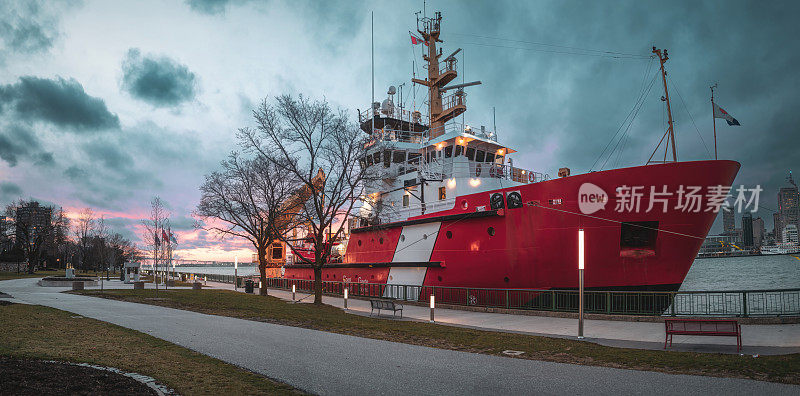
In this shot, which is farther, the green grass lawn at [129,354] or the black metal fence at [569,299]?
the black metal fence at [569,299]

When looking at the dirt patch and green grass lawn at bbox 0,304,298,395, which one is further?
green grass lawn at bbox 0,304,298,395

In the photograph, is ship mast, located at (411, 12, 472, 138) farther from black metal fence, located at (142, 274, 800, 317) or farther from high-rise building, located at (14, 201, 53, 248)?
high-rise building, located at (14, 201, 53, 248)

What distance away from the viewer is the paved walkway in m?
9.69

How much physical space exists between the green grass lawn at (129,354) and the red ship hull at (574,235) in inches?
488

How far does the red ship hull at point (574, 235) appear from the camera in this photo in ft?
48.9

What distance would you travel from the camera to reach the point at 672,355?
341 inches

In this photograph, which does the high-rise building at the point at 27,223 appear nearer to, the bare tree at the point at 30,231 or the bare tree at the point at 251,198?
the bare tree at the point at 30,231

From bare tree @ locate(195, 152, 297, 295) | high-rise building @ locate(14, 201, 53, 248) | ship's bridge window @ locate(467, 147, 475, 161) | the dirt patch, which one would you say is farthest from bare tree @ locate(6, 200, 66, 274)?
the dirt patch

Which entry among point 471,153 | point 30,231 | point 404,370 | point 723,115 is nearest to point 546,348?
point 404,370

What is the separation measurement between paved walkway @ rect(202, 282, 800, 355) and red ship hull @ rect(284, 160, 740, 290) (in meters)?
1.99

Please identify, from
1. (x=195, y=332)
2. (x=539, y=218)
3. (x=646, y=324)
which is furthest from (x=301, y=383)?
(x=539, y=218)

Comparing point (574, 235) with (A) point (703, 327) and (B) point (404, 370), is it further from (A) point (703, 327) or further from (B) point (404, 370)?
(B) point (404, 370)

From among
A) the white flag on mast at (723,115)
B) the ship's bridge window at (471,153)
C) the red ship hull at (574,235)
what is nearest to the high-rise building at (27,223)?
the ship's bridge window at (471,153)

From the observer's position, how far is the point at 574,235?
52.6 ft
